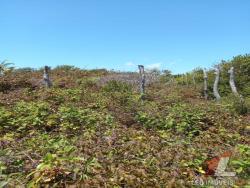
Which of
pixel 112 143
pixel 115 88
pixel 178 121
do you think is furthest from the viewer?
pixel 115 88

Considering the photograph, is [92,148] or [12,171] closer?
[12,171]

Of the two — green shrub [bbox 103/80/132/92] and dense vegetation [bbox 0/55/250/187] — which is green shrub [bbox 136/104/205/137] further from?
green shrub [bbox 103/80/132/92]

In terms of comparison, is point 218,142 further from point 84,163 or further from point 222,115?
point 84,163

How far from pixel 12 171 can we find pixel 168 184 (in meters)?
2.72

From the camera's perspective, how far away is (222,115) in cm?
1448

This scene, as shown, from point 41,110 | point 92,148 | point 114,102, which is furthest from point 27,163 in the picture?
point 114,102

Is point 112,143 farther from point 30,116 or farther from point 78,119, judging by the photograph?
point 30,116

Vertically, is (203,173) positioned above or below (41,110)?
below

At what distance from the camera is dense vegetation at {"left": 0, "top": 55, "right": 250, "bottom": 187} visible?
19.7 ft

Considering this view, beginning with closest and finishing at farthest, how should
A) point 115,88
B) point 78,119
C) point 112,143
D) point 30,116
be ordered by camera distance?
point 112,143, point 78,119, point 30,116, point 115,88

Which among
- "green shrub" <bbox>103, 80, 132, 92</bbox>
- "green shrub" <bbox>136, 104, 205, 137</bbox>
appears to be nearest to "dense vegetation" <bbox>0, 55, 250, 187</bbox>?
"green shrub" <bbox>136, 104, 205, 137</bbox>

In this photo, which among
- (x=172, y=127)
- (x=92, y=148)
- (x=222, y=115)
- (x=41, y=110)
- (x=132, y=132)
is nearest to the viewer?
(x=92, y=148)

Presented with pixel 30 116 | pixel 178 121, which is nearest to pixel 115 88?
pixel 30 116

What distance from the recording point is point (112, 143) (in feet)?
29.0
